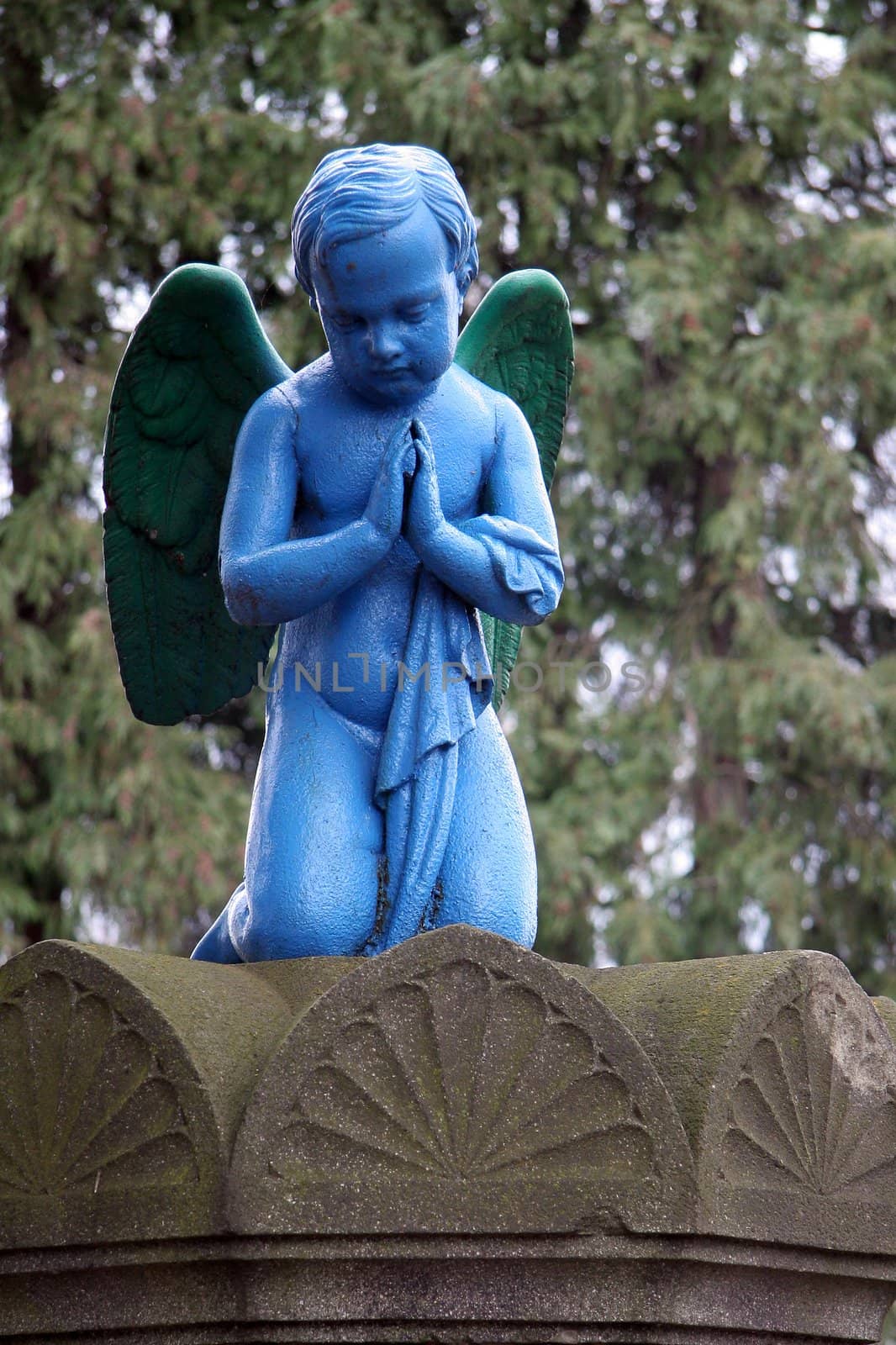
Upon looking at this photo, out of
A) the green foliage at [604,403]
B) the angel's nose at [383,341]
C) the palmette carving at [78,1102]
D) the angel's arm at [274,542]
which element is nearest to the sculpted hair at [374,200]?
the angel's nose at [383,341]

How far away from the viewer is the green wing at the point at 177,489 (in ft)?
11.6

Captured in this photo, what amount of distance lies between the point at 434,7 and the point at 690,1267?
828 cm

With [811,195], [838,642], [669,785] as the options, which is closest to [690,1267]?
[669,785]

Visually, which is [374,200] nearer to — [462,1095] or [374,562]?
[374,562]

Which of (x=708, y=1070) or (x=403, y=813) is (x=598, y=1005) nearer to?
(x=708, y=1070)

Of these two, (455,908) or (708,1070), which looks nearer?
(708,1070)

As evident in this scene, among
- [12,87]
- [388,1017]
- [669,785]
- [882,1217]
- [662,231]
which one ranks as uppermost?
[388,1017]

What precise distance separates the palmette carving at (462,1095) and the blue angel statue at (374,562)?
432mm

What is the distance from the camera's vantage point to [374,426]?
129 inches

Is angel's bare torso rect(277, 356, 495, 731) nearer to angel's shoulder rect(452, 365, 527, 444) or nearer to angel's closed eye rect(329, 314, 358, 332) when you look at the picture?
angel's shoulder rect(452, 365, 527, 444)

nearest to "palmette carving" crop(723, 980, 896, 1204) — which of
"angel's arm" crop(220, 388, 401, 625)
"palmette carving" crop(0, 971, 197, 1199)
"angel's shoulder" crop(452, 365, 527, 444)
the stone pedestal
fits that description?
the stone pedestal

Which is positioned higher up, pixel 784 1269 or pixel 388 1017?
pixel 388 1017

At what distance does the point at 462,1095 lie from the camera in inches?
104

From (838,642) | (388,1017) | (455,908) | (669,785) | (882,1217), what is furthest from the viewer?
(838,642)
